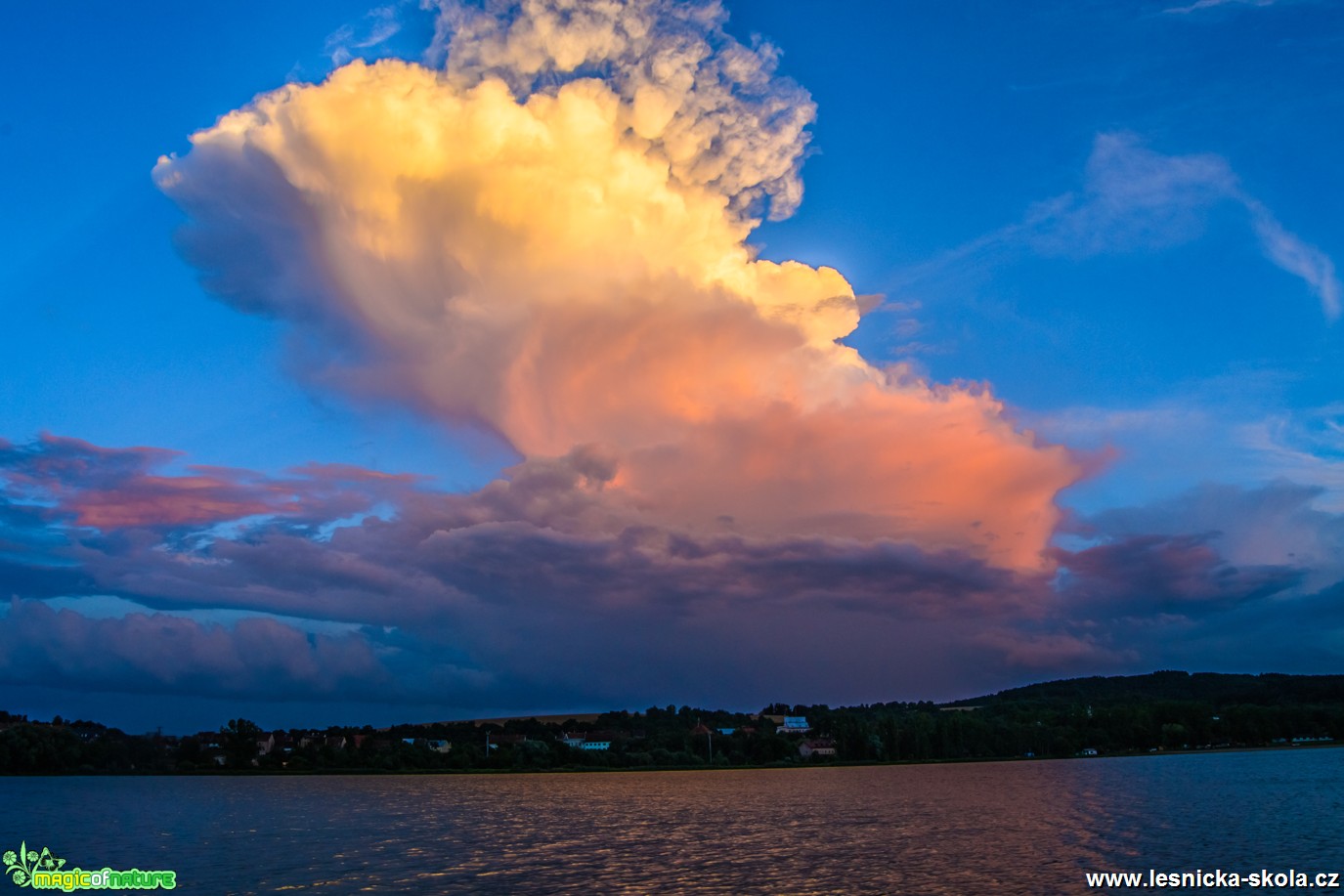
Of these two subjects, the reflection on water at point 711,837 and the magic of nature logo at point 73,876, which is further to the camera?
the reflection on water at point 711,837

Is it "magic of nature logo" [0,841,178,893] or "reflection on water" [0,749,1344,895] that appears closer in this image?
"magic of nature logo" [0,841,178,893]

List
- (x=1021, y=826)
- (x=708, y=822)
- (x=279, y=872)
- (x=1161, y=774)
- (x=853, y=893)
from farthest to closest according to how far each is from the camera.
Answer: (x=1161, y=774) → (x=708, y=822) → (x=1021, y=826) → (x=279, y=872) → (x=853, y=893)

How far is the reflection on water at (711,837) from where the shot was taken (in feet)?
172

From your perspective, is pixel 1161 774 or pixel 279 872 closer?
pixel 279 872

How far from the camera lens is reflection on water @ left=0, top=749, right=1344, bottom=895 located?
52344 mm

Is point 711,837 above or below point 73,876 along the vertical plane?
below

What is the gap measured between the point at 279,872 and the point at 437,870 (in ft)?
30.4

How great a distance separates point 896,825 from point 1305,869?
33898 mm

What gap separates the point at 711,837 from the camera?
244 ft

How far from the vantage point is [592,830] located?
270 feet

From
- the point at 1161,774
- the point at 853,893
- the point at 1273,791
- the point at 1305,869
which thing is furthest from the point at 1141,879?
the point at 1161,774

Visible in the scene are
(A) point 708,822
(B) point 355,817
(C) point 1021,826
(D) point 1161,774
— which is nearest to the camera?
(C) point 1021,826

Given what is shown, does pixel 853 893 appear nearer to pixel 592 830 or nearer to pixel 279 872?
pixel 279 872

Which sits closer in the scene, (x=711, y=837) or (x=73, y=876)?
(x=73, y=876)
